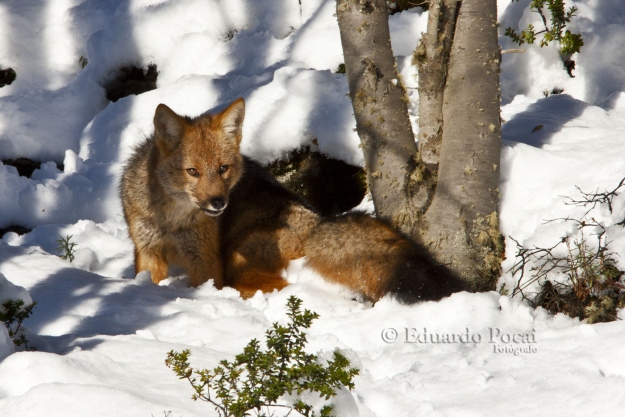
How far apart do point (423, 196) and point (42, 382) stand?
10.0 ft

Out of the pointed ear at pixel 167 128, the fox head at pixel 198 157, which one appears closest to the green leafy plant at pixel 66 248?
the fox head at pixel 198 157

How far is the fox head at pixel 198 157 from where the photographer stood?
15.8ft

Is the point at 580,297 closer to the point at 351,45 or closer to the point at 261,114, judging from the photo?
the point at 351,45

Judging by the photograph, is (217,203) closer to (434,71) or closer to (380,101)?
(380,101)

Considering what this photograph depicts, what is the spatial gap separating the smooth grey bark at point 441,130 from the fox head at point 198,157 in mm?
1099

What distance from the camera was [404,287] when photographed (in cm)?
404

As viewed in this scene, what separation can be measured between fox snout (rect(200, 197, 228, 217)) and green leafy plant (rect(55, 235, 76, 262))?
1.64 meters

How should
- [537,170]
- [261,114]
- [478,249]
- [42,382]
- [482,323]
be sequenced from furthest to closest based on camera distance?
[261,114], [537,170], [478,249], [482,323], [42,382]

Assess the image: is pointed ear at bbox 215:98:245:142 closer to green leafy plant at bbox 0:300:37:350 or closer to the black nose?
the black nose

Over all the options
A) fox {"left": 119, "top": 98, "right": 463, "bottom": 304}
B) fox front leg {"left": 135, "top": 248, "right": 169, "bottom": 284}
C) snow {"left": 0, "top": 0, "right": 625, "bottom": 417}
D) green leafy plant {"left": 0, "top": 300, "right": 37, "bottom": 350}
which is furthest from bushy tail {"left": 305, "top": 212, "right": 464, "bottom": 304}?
green leafy plant {"left": 0, "top": 300, "right": 37, "bottom": 350}

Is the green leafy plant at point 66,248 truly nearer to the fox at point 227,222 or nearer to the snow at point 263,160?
the snow at point 263,160

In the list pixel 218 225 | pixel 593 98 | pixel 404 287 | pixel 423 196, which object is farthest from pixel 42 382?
pixel 593 98

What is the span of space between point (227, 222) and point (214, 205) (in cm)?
82

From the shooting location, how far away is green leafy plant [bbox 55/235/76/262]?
18.5 feet
